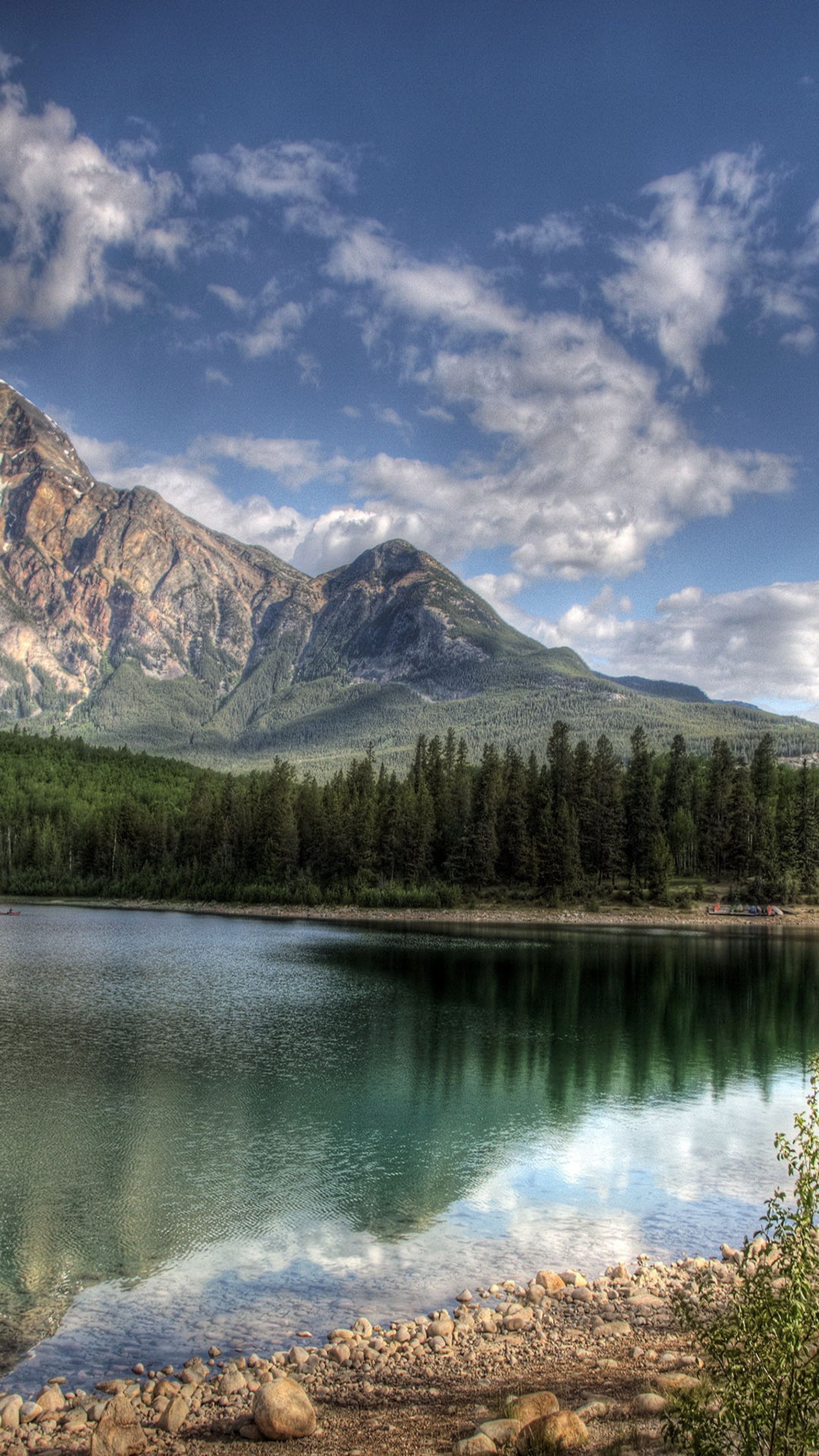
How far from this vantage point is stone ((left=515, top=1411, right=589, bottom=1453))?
1042cm

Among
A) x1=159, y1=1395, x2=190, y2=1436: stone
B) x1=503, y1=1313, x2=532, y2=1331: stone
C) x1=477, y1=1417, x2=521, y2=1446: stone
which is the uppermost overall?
x1=477, y1=1417, x2=521, y2=1446: stone

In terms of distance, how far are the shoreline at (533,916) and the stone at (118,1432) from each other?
9306 cm

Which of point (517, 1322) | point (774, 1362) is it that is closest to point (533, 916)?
point (517, 1322)

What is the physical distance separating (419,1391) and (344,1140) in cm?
1368

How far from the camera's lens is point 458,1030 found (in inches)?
1725

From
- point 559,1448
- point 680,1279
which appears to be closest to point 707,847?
point 680,1279

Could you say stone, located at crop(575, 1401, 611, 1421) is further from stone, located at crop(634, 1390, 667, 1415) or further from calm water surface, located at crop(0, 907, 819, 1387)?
calm water surface, located at crop(0, 907, 819, 1387)

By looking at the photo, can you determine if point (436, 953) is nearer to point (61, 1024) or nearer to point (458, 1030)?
point (458, 1030)

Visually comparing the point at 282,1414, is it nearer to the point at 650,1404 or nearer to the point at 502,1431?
the point at 502,1431

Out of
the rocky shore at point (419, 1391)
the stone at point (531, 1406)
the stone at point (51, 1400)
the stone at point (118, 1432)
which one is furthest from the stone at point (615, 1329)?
the stone at point (51, 1400)

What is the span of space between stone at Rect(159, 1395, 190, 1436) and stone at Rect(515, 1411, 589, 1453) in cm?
463

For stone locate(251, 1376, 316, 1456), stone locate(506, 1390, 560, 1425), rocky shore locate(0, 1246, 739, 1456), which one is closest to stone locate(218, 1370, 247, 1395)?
rocky shore locate(0, 1246, 739, 1456)

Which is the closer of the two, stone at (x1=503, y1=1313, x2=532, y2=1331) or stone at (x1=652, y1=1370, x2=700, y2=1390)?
stone at (x1=652, y1=1370, x2=700, y2=1390)

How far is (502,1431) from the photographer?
426 inches
